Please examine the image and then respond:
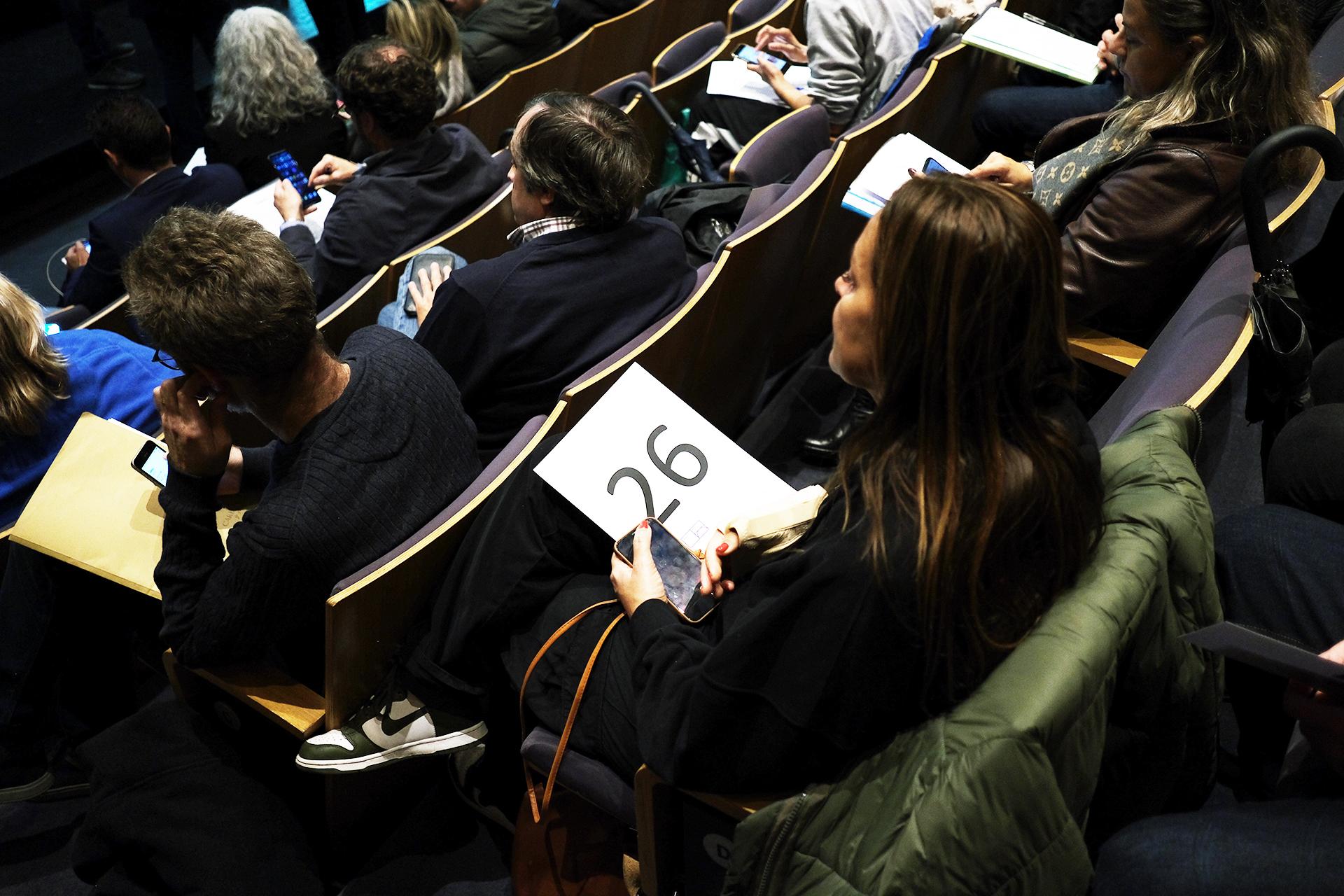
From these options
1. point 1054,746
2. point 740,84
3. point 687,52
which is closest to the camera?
point 1054,746

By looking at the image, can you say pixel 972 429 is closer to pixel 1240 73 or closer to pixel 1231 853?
pixel 1231 853

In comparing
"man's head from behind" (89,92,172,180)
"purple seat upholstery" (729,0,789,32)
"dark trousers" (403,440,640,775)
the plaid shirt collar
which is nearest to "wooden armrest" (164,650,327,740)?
"dark trousers" (403,440,640,775)

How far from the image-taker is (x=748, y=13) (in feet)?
13.2

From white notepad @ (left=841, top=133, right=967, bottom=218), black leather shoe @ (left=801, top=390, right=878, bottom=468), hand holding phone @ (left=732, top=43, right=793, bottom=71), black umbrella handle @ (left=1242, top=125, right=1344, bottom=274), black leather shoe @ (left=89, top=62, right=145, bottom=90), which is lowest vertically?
black leather shoe @ (left=89, top=62, right=145, bottom=90)

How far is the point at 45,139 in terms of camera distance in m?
5.16

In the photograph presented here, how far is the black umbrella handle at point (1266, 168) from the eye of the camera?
159 cm

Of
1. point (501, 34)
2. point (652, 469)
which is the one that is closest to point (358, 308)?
point (652, 469)

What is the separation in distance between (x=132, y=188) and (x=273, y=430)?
90.8 inches

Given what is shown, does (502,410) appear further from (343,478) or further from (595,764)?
(595,764)

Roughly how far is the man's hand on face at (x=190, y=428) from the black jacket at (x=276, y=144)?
7.57ft

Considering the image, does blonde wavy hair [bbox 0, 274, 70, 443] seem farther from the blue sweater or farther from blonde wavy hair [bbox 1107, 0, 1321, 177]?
blonde wavy hair [bbox 1107, 0, 1321, 177]

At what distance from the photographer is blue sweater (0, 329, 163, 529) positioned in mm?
2072

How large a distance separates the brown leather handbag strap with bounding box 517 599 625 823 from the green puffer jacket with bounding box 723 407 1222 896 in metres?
0.39

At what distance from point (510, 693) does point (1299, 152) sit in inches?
71.0
